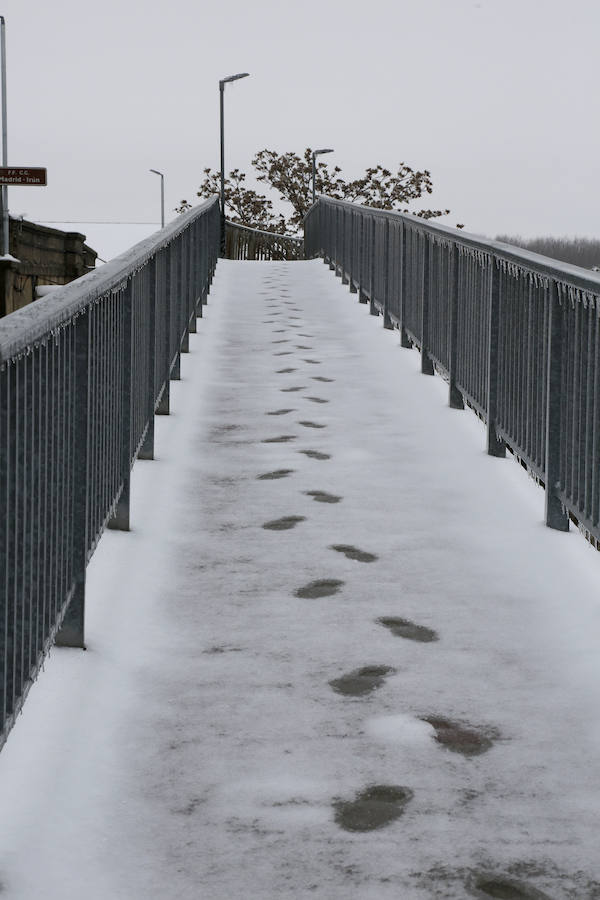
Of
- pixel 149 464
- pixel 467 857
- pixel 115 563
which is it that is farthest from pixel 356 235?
pixel 467 857

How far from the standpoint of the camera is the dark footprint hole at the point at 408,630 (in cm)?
494

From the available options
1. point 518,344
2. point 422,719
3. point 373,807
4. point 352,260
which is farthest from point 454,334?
point 352,260

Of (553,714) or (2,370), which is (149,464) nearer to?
(553,714)

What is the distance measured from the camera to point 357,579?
5656mm

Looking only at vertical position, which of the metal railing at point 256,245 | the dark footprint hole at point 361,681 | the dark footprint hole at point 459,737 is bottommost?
the dark footprint hole at point 459,737

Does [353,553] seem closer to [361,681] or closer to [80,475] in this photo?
[361,681]

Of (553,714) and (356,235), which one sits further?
(356,235)

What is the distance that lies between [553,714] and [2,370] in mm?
1998

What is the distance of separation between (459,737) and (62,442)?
1.39 metres

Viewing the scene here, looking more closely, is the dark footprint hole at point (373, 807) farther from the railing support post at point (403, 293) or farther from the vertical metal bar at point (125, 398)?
the railing support post at point (403, 293)

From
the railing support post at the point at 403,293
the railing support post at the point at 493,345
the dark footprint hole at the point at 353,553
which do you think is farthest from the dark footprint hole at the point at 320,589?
the railing support post at the point at 403,293

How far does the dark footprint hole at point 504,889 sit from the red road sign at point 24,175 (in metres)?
28.8

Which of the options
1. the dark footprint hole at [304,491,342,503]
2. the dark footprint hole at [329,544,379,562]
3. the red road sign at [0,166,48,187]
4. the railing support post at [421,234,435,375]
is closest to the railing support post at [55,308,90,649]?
the dark footprint hole at [329,544,379,562]

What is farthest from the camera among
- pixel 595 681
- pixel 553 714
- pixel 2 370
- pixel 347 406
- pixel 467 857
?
pixel 347 406
